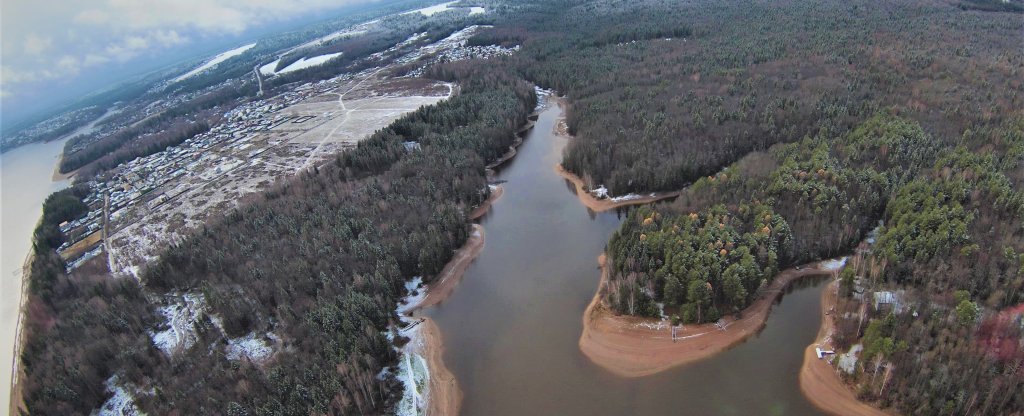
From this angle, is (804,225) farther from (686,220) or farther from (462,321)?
(462,321)

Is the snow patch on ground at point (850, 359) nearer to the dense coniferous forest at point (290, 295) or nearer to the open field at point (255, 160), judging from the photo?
the dense coniferous forest at point (290, 295)

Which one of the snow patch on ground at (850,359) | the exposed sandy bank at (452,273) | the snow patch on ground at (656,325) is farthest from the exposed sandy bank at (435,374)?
the snow patch on ground at (850,359)

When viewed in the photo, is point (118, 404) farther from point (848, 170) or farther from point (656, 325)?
point (848, 170)

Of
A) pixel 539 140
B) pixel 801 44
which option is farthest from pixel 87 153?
pixel 801 44

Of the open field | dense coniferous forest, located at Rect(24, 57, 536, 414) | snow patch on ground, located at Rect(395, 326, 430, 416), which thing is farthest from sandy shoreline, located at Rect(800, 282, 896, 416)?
the open field

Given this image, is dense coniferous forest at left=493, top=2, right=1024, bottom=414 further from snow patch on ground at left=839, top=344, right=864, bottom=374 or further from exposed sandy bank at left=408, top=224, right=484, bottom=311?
exposed sandy bank at left=408, top=224, right=484, bottom=311

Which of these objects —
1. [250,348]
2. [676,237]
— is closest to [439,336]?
[250,348]
